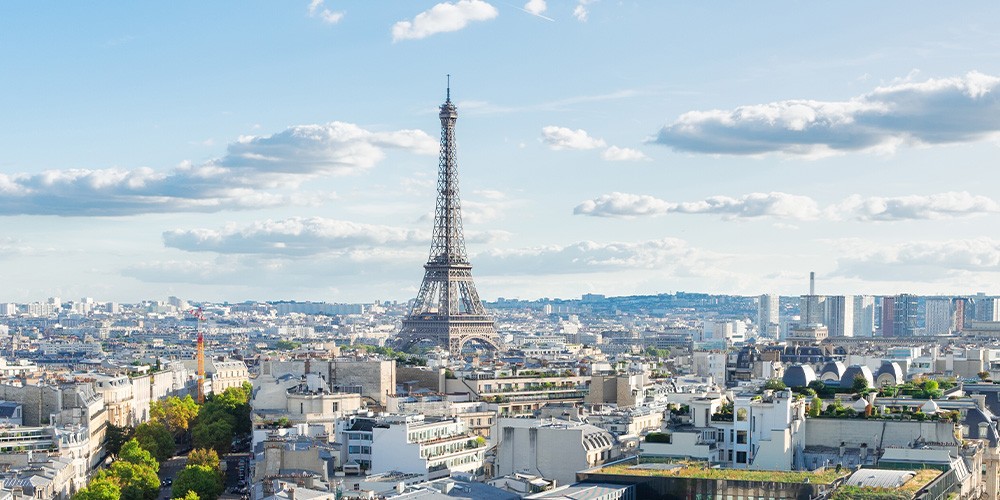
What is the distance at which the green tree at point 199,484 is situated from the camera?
79.0 metres

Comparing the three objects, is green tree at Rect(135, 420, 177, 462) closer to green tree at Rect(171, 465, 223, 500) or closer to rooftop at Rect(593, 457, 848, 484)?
green tree at Rect(171, 465, 223, 500)

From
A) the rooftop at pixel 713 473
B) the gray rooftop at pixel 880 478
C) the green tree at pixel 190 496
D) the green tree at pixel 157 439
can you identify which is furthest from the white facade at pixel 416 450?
the green tree at pixel 157 439

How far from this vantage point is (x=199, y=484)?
79312mm

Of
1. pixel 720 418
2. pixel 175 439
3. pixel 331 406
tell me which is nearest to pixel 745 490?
pixel 720 418

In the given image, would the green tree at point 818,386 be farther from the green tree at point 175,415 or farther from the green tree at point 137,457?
the green tree at point 175,415

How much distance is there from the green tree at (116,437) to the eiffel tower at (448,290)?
82.2 m

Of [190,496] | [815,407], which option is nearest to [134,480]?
[190,496]

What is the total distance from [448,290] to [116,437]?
89.3 metres

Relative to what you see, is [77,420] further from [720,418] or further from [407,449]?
[720,418]

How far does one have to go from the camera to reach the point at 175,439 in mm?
113125

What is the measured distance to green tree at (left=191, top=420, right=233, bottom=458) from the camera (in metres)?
100

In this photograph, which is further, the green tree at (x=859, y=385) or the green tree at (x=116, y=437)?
the green tree at (x=116, y=437)

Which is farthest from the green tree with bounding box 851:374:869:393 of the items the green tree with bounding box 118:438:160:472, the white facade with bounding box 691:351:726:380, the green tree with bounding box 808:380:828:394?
the white facade with bounding box 691:351:726:380

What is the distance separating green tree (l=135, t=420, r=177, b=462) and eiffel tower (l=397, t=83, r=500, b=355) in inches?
3418
